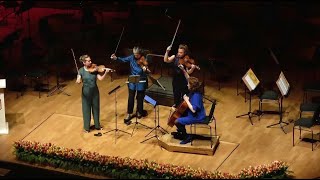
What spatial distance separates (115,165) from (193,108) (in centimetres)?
148

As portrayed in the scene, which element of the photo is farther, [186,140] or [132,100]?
[132,100]

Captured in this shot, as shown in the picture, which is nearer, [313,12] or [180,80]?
[180,80]

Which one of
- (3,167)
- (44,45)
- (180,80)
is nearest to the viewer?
(3,167)

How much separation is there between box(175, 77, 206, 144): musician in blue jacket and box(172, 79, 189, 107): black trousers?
86 centimetres

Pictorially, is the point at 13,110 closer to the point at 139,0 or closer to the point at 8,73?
the point at 8,73

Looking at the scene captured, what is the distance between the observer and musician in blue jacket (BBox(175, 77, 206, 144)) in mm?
12200

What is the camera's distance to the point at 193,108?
12.3m

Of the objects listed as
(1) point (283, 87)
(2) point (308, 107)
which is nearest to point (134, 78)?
(1) point (283, 87)

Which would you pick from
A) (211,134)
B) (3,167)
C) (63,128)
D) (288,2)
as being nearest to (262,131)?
(211,134)

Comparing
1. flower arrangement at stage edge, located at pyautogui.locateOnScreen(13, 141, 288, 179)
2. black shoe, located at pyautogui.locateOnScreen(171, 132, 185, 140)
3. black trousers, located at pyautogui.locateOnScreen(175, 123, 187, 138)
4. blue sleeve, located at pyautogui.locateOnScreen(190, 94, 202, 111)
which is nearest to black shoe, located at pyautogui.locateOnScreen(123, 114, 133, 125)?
black shoe, located at pyautogui.locateOnScreen(171, 132, 185, 140)

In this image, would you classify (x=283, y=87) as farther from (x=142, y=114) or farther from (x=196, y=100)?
(x=142, y=114)

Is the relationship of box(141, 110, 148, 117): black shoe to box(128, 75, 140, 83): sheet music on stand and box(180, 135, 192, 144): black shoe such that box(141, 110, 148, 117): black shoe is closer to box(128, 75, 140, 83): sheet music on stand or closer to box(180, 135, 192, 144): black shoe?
box(128, 75, 140, 83): sheet music on stand

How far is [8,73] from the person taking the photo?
15.2m

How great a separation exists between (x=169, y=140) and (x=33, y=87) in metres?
3.79
